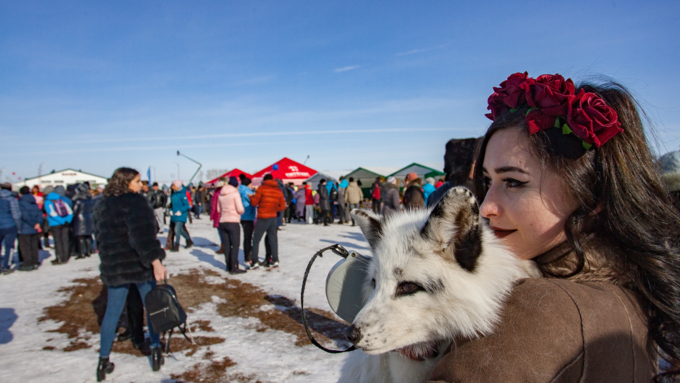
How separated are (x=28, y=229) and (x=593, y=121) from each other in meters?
12.6

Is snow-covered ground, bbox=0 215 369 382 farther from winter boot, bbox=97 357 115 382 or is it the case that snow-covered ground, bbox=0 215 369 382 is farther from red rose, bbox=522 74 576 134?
red rose, bbox=522 74 576 134

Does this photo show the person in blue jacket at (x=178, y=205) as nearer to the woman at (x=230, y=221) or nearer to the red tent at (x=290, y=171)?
the woman at (x=230, y=221)

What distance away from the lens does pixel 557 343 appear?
2.95 ft

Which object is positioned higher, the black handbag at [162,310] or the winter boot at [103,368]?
the black handbag at [162,310]

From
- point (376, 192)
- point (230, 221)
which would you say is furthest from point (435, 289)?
point (376, 192)

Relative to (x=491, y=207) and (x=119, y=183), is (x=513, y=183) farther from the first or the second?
(x=119, y=183)

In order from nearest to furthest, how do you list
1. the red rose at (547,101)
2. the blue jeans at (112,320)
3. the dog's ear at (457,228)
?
the dog's ear at (457,228) < the red rose at (547,101) < the blue jeans at (112,320)

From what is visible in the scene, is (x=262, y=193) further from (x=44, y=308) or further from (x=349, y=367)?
(x=349, y=367)

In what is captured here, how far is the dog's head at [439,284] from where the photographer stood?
1.08 m

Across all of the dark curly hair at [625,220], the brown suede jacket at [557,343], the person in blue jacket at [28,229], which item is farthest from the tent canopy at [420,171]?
the brown suede jacket at [557,343]

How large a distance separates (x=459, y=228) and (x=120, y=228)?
187 inches

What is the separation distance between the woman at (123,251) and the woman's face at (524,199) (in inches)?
180

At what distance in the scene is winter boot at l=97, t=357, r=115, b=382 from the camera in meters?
4.26

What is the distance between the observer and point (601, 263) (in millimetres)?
1169
